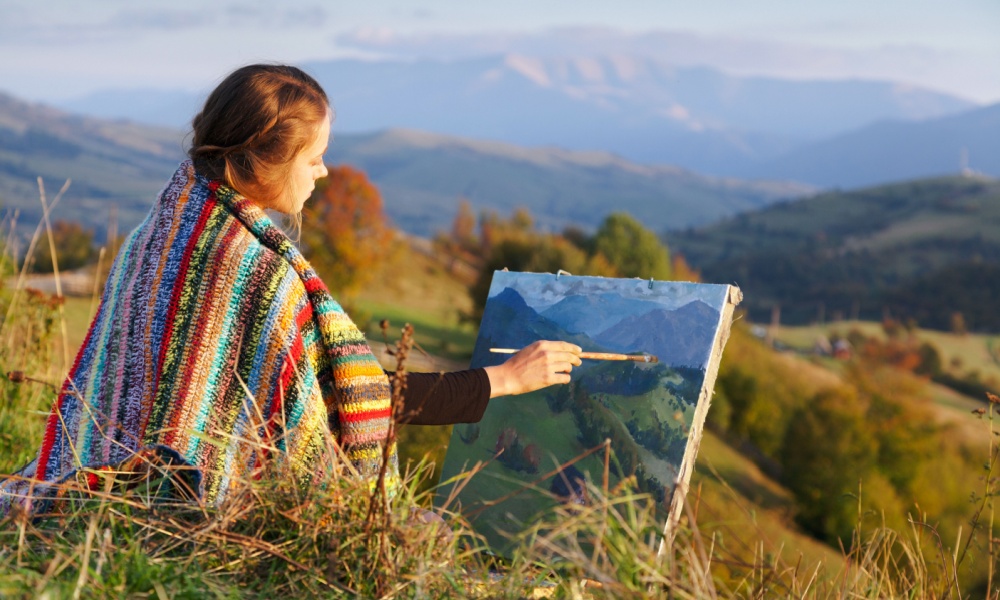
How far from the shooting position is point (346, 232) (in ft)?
146

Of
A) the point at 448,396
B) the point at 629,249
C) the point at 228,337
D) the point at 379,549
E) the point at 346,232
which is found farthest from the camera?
the point at 346,232

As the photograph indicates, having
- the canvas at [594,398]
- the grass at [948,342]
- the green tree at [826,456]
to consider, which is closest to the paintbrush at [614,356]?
the canvas at [594,398]

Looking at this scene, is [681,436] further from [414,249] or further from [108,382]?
[414,249]

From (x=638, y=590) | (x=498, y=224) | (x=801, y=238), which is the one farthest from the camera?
(x=801, y=238)

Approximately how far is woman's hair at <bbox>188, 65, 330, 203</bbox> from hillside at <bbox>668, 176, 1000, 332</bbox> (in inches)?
3824

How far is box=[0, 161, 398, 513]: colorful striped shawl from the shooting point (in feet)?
8.75

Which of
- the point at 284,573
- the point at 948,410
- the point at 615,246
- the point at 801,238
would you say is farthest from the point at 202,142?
the point at 801,238

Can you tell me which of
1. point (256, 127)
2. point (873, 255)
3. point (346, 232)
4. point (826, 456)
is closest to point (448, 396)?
point (256, 127)

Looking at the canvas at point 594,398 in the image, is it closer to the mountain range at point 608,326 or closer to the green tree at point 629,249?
the mountain range at point 608,326

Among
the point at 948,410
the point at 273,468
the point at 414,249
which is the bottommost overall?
the point at 948,410

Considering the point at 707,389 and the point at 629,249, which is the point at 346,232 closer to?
the point at 629,249

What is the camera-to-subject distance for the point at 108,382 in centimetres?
281

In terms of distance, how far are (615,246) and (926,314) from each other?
60.9m

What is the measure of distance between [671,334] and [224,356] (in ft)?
5.42
